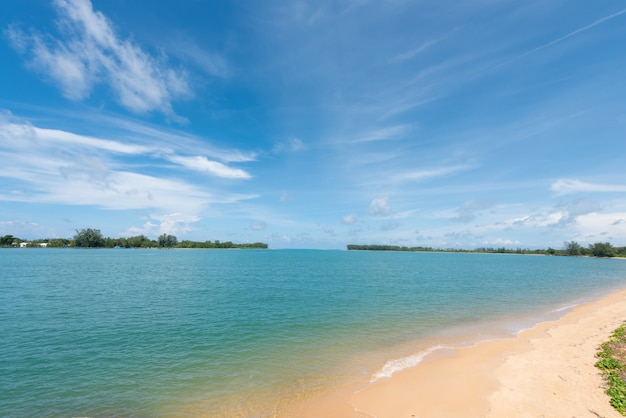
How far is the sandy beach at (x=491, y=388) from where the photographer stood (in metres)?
11.2

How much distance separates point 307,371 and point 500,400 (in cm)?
878

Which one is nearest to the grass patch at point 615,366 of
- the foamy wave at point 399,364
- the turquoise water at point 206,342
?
the turquoise water at point 206,342

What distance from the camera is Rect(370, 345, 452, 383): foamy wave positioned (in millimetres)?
14902

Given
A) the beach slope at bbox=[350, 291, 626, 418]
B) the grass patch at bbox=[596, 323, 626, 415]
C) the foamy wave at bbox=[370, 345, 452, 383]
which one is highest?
the grass patch at bbox=[596, 323, 626, 415]

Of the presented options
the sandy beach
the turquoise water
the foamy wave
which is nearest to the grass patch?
the sandy beach

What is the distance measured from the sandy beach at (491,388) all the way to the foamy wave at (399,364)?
0.39 m

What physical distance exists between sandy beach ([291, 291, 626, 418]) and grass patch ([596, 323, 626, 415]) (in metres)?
0.31

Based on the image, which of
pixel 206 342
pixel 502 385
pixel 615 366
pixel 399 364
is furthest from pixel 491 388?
pixel 206 342

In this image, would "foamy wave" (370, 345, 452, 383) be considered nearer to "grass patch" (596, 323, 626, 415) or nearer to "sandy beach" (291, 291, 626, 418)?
"sandy beach" (291, 291, 626, 418)

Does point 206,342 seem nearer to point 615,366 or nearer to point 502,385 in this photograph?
point 502,385

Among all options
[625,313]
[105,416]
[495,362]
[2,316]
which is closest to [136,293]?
[2,316]

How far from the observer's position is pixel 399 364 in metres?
16.2

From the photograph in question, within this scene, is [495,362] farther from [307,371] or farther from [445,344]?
[307,371]

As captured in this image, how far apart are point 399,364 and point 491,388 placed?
457cm
